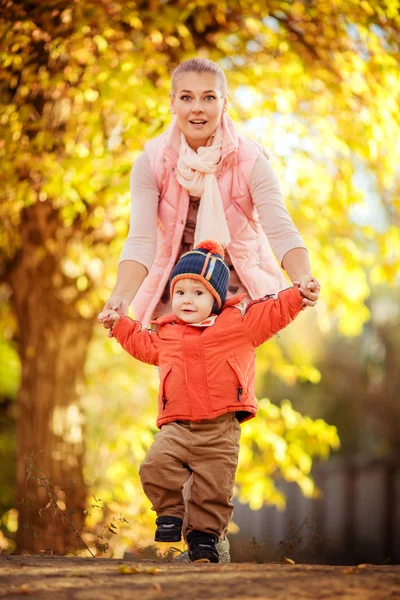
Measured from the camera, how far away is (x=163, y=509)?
3.40m

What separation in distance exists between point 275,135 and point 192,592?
197 inches

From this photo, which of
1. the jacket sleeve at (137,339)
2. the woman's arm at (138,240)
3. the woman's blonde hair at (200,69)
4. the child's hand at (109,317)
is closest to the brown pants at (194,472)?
the jacket sleeve at (137,339)

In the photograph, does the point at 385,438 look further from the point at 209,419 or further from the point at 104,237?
the point at 209,419

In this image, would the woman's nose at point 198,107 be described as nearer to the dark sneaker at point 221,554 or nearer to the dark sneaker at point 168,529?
the dark sneaker at point 168,529

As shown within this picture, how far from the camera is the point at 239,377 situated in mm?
3424

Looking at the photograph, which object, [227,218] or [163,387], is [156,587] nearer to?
[163,387]

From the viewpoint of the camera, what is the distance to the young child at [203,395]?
338 centimetres

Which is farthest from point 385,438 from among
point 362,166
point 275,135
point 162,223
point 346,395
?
point 162,223

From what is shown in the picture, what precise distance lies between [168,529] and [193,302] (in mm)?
853

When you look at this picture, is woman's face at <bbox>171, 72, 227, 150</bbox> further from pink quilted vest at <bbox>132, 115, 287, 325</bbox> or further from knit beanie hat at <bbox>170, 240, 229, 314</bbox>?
knit beanie hat at <bbox>170, 240, 229, 314</bbox>

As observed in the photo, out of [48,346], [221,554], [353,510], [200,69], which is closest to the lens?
[221,554]

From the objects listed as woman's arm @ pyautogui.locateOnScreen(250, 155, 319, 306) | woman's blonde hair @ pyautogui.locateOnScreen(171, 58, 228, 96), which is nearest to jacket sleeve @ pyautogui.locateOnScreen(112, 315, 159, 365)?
woman's arm @ pyautogui.locateOnScreen(250, 155, 319, 306)

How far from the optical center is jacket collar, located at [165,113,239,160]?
3.84m

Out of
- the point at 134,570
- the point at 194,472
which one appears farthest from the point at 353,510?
the point at 134,570
